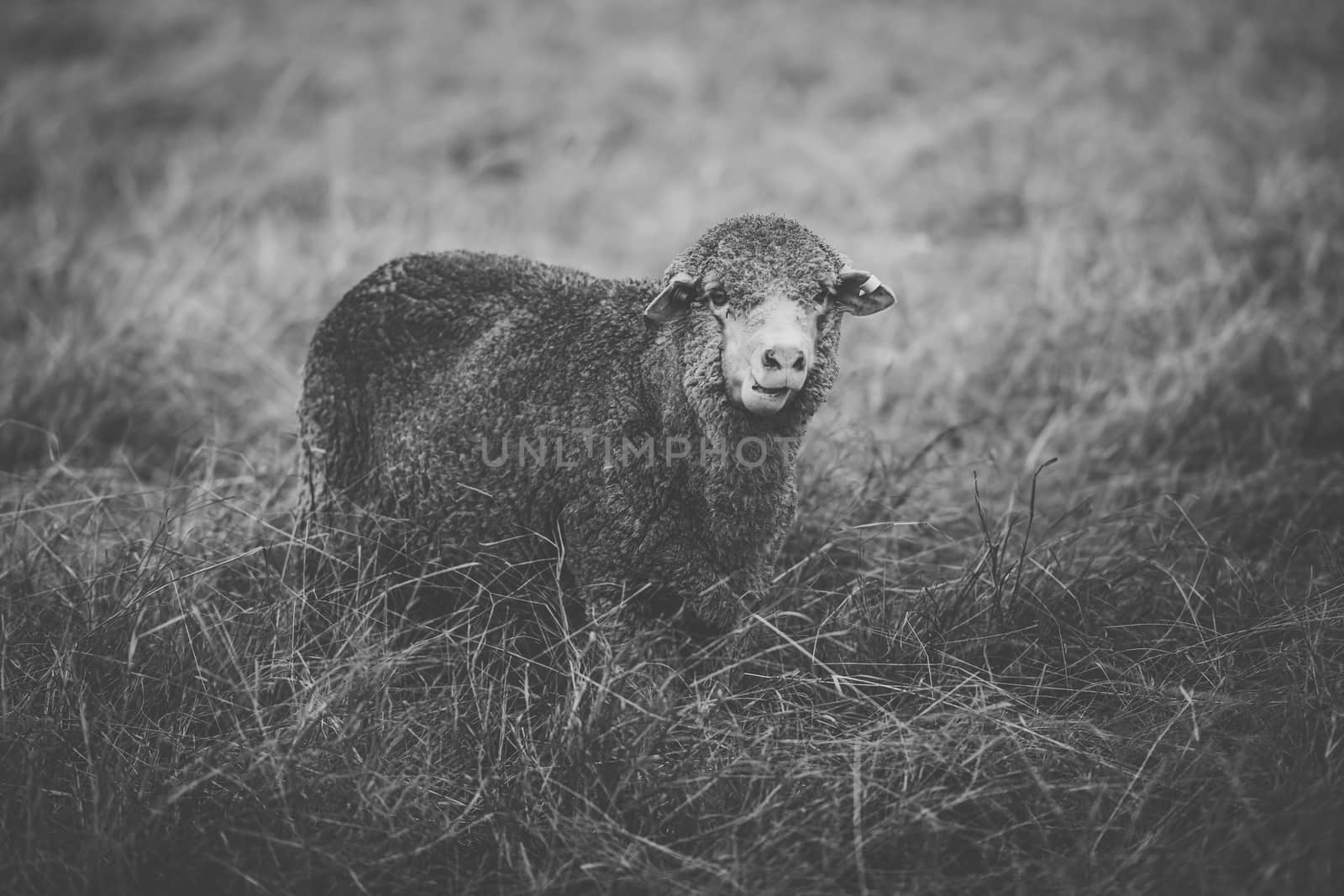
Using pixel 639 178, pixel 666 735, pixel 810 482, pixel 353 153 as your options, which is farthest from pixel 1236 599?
pixel 353 153

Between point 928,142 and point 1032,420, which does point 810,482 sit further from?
point 928,142

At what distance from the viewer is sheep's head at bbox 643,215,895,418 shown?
213 centimetres

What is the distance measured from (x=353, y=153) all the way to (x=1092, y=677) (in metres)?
7.11

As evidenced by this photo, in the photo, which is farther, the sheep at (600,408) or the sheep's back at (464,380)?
the sheep's back at (464,380)

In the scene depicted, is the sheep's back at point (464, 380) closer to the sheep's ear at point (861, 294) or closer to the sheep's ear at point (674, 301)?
the sheep's ear at point (674, 301)

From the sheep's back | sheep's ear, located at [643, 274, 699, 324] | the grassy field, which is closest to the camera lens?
the grassy field

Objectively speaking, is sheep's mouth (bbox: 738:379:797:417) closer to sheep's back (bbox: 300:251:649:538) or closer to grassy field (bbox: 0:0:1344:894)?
sheep's back (bbox: 300:251:649:538)

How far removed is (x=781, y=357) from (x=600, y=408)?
646 mm

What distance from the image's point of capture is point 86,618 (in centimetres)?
255

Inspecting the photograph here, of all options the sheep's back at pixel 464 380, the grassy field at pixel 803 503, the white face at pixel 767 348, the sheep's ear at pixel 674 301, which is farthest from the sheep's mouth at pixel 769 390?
the grassy field at pixel 803 503

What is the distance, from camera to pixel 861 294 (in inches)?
92.8

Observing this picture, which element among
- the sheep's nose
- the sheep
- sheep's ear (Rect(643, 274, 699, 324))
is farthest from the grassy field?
sheep's ear (Rect(643, 274, 699, 324))

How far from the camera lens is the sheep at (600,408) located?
230 cm

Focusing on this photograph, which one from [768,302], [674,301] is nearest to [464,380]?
[674,301]
